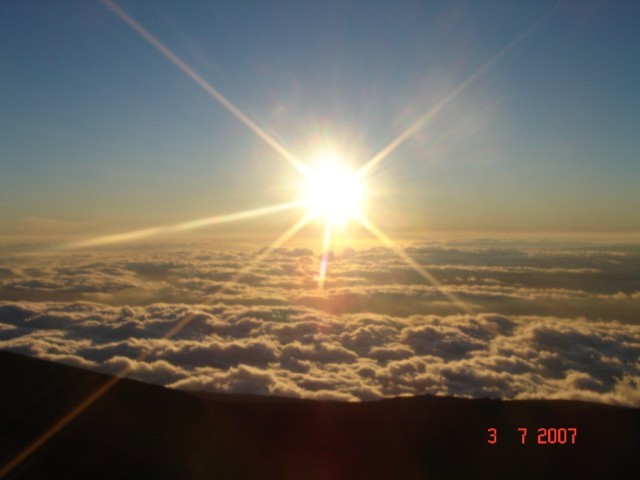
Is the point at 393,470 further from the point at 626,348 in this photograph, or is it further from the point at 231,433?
the point at 626,348
